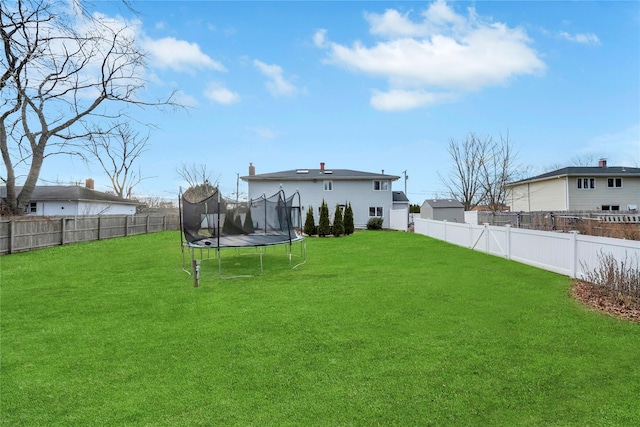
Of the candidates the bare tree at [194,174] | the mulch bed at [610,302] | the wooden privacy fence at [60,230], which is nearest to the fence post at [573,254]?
the mulch bed at [610,302]

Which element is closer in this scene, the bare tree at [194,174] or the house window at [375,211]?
the house window at [375,211]

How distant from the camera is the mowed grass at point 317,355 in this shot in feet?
9.29

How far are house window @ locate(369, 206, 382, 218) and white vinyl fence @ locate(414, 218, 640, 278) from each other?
13738 mm

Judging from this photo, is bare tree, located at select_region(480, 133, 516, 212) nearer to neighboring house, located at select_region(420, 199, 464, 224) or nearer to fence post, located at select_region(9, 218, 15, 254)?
neighboring house, located at select_region(420, 199, 464, 224)

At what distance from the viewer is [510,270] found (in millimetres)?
8789

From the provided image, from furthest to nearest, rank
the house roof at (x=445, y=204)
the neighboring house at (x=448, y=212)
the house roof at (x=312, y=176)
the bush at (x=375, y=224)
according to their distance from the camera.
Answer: the house roof at (x=312, y=176) → the bush at (x=375, y=224) → the house roof at (x=445, y=204) → the neighboring house at (x=448, y=212)

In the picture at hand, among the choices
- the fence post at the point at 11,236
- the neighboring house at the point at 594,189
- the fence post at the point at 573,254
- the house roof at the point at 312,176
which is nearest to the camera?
the fence post at the point at 573,254

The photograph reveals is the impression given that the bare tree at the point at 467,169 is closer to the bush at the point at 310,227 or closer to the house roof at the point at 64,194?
the bush at the point at 310,227

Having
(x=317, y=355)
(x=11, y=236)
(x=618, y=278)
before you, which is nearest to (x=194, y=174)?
(x=11, y=236)

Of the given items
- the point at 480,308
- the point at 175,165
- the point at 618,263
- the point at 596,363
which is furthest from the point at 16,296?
the point at 175,165

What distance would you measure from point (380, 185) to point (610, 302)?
2235 cm

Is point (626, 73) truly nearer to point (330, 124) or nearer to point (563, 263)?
point (563, 263)

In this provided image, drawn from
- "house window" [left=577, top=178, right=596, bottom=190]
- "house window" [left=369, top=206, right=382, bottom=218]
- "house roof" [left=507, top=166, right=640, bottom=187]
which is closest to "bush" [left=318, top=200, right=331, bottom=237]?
"house window" [left=369, top=206, right=382, bottom=218]

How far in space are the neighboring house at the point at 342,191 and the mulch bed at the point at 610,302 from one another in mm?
20819
